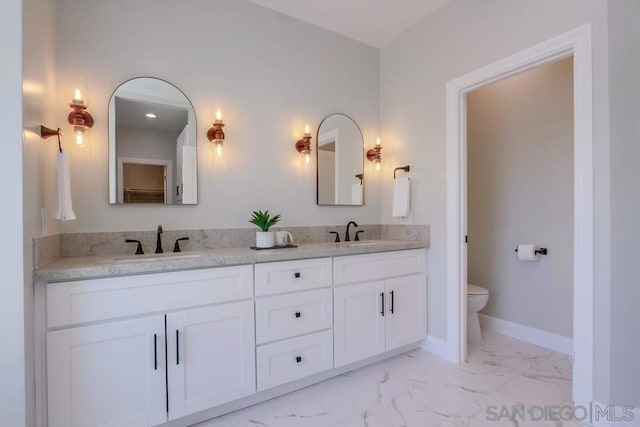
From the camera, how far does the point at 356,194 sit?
289cm

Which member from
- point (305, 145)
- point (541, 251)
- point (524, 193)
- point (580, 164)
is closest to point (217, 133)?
point (305, 145)

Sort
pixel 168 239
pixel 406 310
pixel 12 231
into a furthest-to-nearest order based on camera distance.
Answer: pixel 406 310, pixel 168 239, pixel 12 231

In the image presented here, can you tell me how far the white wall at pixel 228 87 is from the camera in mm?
1859

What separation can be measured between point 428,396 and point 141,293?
1758 millimetres

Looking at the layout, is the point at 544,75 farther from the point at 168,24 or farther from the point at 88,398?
the point at 88,398

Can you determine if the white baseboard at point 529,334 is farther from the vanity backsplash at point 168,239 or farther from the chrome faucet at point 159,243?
the chrome faucet at point 159,243

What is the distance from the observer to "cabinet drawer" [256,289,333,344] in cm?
179

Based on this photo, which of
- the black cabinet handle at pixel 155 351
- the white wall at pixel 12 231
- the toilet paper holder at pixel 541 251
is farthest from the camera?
the toilet paper holder at pixel 541 251

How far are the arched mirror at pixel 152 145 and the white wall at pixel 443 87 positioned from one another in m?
1.78

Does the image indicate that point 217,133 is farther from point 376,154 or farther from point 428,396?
point 428,396

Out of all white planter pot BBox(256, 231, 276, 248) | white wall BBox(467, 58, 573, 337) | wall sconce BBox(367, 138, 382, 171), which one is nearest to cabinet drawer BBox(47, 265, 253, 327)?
white planter pot BBox(256, 231, 276, 248)

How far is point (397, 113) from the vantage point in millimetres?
2859

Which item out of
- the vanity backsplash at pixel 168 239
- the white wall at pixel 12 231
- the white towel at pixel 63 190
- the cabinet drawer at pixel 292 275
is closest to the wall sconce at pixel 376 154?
the vanity backsplash at pixel 168 239

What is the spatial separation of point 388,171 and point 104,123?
226cm
